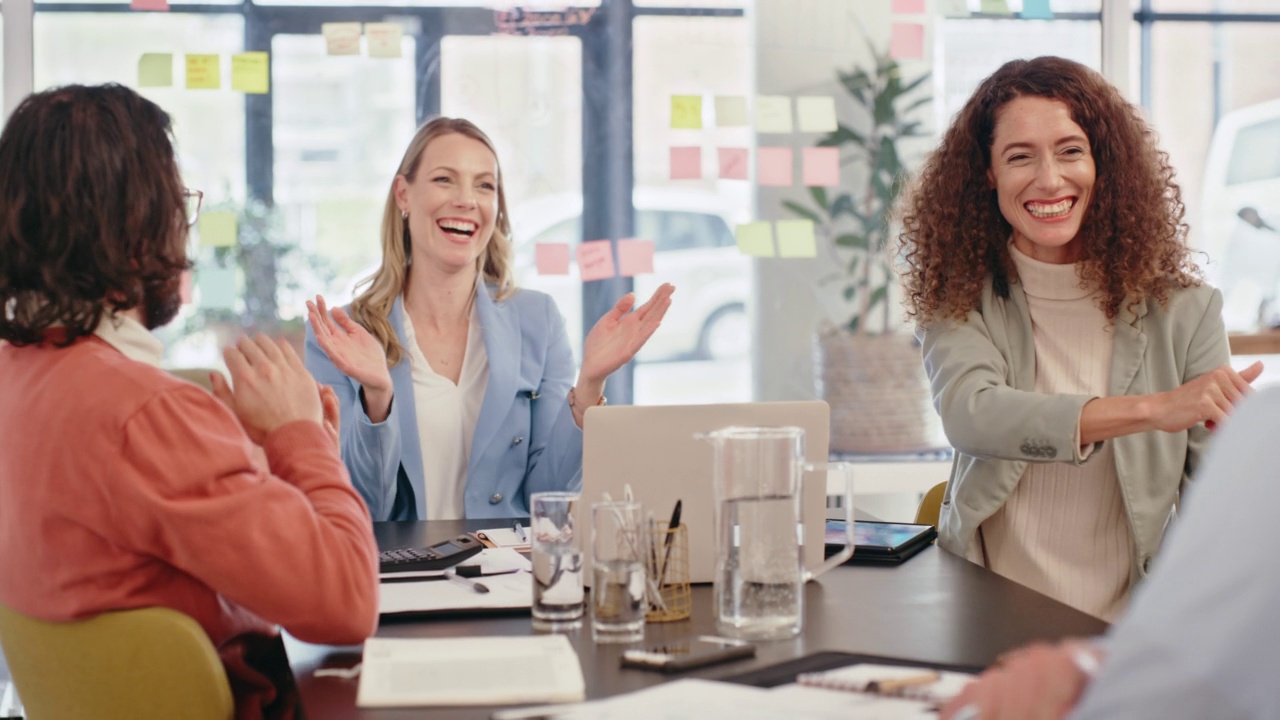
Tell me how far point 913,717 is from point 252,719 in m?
0.70

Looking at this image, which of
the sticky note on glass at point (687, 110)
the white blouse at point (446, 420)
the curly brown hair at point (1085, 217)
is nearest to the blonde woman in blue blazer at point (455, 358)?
the white blouse at point (446, 420)

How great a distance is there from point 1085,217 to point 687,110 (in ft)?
6.14

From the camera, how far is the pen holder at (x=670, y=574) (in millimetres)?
1435

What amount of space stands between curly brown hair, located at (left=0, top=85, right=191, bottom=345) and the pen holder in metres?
0.64

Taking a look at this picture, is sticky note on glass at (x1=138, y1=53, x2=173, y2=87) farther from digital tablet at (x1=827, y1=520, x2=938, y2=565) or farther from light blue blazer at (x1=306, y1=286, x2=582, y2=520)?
digital tablet at (x1=827, y1=520, x2=938, y2=565)

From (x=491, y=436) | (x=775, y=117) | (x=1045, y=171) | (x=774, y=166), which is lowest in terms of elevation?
(x=491, y=436)

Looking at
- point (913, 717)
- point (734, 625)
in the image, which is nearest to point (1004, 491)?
point (734, 625)

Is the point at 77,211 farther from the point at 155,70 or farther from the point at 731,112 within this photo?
the point at 731,112

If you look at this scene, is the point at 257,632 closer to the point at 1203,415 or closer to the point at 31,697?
the point at 31,697

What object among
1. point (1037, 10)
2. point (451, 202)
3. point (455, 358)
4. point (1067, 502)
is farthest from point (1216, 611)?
point (1037, 10)

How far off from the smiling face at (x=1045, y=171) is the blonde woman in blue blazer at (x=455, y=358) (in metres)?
0.66

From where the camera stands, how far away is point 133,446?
48.0 inches

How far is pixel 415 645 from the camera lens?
50.8 inches

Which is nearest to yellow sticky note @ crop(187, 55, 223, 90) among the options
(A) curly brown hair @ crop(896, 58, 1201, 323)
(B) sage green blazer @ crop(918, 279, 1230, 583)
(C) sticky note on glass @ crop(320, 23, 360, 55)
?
(C) sticky note on glass @ crop(320, 23, 360, 55)
